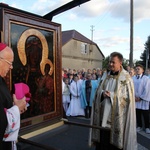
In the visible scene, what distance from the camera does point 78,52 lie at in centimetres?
3075

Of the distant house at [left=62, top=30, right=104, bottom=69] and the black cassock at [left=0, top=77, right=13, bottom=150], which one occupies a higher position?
the distant house at [left=62, top=30, right=104, bottom=69]

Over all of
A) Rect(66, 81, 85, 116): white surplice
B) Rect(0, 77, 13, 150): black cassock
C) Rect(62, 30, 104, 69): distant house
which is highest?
Rect(62, 30, 104, 69): distant house

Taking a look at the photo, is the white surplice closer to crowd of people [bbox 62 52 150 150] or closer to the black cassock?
crowd of people [bbox 62 52 150 150]

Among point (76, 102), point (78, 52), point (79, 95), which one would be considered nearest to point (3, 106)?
point (79, 95)

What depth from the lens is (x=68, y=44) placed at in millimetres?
28609

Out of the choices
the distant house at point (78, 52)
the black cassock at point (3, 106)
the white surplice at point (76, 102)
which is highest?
the distant house at point (78, 52)

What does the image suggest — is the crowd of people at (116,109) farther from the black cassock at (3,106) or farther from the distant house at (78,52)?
the distant house at (78,52)

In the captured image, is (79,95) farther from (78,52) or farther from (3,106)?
(78,52)

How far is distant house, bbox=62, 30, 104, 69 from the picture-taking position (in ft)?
93.8

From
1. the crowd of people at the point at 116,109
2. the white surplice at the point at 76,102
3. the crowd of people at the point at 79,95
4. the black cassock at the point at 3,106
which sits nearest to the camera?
the black cassock at the point at 3,106

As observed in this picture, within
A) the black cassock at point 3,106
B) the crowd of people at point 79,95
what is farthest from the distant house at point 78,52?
the black cassock at point 3,106

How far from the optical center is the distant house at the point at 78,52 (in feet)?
93.8

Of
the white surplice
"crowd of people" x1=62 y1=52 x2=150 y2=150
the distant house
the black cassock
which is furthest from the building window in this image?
the black cassock

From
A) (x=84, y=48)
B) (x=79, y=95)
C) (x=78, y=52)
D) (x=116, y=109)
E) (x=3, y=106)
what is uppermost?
(x=84, y=48)
